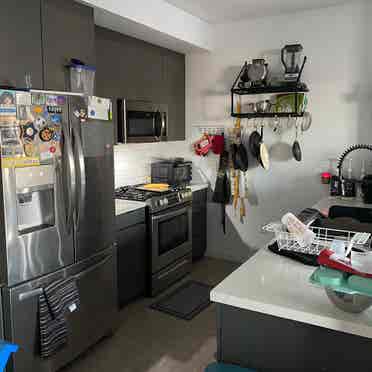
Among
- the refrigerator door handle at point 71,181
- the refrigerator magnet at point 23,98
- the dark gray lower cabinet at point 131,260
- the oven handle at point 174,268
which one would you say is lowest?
the oven handle at point 174,268

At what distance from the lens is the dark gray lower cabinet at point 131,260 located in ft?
10.4

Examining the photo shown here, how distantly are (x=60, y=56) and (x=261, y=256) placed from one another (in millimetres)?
1648

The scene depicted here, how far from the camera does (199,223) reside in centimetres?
441

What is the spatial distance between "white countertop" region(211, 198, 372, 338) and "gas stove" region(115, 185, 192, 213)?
1784 millimetres

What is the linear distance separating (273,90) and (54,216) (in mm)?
2365

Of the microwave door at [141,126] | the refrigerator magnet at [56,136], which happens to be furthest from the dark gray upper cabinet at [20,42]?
the microwave door at [141,126]

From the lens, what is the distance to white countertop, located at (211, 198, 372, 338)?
4.10 ft

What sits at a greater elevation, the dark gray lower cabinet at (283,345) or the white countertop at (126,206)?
the white countertop at (126,206)

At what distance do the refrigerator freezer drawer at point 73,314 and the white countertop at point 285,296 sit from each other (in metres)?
1.20

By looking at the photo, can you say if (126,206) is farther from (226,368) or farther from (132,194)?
(226,368)

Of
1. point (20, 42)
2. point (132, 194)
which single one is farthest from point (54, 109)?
point (132, 194)

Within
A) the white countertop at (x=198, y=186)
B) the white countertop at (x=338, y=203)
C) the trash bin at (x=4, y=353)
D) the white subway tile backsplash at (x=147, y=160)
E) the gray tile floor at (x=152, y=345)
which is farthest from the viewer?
the white countertop at (x=198, y=186)

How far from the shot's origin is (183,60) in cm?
440

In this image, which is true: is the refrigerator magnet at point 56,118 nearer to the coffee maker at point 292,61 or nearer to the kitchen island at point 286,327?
the kitchen island at point 286,327
